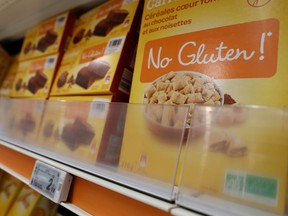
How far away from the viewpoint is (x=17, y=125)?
1.25 metres

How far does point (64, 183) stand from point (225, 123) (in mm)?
527

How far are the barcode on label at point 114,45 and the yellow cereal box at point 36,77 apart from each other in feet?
1.52

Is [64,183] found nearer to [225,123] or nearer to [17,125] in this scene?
[225,123]

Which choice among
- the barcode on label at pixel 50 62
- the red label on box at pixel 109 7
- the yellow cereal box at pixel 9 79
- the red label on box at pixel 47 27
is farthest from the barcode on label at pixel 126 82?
the yellow cereal box at pixel 9 79

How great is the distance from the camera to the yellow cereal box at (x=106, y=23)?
43.3 inches

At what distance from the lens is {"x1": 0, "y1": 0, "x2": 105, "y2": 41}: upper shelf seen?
5.01 feet

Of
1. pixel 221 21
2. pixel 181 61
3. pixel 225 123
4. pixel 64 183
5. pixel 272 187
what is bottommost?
pixel 64 183

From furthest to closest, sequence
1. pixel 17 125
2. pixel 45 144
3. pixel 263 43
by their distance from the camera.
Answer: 1. pixel 17 125
2. pixel 45 144
3. pixel 263 43

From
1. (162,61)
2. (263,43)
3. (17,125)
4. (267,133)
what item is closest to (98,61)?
(162,61)

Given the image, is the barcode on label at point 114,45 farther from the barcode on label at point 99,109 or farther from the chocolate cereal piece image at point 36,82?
the chocolate cereal piece image at point 36,82

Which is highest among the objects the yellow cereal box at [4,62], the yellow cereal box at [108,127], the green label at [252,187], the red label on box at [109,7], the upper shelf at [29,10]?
the upper shelf at [29,10]

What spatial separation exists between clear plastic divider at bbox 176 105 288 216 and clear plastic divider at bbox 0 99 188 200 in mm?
50

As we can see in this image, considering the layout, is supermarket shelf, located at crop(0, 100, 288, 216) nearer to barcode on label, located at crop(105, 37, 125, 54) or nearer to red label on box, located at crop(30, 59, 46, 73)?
barcode on label, located at crop(105, 37, 125, 54)

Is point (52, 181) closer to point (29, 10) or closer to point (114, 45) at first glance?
point (114, 45)
